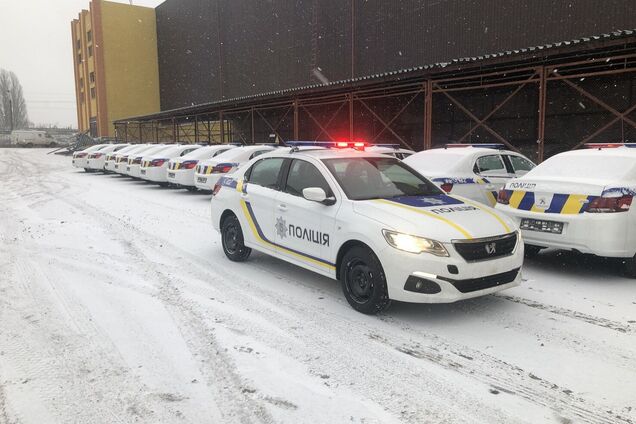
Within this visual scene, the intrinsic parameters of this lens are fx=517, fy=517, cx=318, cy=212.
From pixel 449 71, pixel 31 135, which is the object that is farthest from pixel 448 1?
pixel 31 135

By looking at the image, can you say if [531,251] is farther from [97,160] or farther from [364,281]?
[97,160]

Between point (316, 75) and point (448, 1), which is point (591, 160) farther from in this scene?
point (316, 75)

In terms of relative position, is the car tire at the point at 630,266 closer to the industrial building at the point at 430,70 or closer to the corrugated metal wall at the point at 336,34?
the industrial building at the point at 430,70

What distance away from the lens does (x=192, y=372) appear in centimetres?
364

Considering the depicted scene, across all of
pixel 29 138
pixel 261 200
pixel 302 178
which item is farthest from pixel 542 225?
pixel 29 138

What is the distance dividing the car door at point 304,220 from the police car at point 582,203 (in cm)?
270

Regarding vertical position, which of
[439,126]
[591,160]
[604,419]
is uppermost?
[439,126]

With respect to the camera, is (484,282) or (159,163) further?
(159,163)

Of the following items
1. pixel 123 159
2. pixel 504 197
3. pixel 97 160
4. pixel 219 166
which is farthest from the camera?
pixel 97 160

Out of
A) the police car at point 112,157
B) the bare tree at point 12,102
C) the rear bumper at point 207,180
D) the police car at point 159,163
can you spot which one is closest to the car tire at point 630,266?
the rear bumper at point 207,180

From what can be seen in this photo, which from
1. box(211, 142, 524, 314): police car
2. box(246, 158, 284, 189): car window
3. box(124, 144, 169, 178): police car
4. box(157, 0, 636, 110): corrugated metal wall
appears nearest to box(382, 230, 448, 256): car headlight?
box(211, 142, 524, 314): police car

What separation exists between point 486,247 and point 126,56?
50.6m

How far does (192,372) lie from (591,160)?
5.60 m

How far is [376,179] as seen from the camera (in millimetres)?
5629
